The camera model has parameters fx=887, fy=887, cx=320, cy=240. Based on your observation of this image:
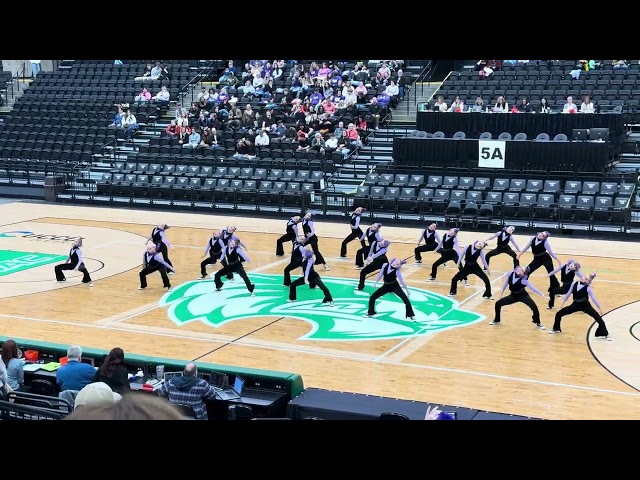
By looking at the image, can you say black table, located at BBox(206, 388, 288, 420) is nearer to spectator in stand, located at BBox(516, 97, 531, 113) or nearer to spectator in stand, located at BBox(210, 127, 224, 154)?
spectator in stand, located at BBox(516, 97, 531, 113)

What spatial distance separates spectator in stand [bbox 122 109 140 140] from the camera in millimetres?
41206

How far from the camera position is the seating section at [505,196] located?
94.5ft

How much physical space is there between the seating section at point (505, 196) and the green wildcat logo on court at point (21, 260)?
453 inches

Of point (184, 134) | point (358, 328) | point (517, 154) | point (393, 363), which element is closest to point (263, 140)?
point (184, 134)

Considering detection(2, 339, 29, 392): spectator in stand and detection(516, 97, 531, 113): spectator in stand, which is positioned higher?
detection(516, 97, 531, 113): spectator in stand

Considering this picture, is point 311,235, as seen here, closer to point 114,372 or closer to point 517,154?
point 517,154

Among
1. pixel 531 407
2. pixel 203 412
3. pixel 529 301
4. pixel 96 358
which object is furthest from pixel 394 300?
pixel 203 412

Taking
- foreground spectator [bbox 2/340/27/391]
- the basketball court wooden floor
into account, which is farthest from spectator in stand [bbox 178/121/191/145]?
foreground spectator [bbox 2/340/27/391]

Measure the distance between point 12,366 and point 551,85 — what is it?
1101 inches

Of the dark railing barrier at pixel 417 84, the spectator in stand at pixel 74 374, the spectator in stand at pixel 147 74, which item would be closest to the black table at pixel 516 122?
the dark railing barrier at pixel 417 84

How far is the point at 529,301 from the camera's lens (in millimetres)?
17797

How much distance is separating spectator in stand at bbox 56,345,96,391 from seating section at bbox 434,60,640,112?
83.2ft
